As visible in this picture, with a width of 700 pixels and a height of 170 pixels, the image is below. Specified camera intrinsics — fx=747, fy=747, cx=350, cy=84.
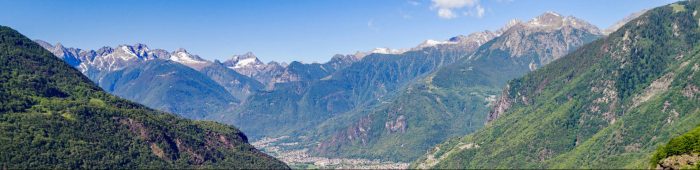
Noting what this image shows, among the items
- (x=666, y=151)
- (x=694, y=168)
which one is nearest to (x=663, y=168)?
(x=666, y=151)

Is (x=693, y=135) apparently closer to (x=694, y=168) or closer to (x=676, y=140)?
(x=676, y=140)

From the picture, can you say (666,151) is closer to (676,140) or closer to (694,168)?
(676,140)

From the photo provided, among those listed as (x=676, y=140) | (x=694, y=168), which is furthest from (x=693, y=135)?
(x=694, y=168)

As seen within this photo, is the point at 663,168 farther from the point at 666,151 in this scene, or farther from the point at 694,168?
the point at 694,168

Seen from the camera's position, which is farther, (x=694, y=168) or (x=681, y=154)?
(x=681, y=154)

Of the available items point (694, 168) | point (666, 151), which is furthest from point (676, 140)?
point (694, 168)

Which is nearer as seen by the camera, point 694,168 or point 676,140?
point 694,168

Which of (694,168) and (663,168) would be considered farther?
(663,168)
